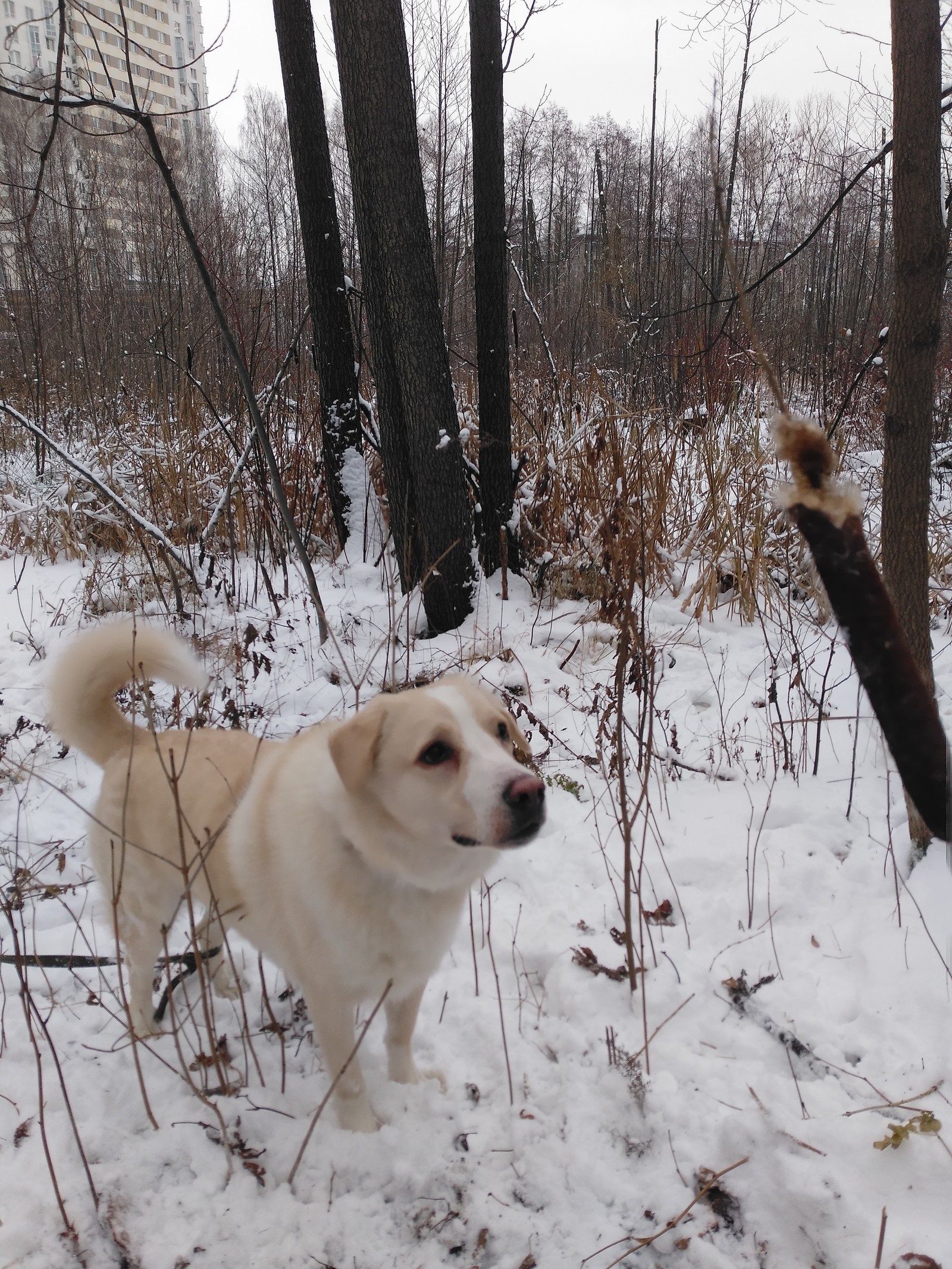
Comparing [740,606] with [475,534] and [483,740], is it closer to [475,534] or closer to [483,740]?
[475,534]

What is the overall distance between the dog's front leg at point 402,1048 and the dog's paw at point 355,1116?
0.15 metres

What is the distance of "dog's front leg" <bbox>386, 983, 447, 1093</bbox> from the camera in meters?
1.91

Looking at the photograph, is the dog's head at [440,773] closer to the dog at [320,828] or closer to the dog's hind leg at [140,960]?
the dog at [320,828]

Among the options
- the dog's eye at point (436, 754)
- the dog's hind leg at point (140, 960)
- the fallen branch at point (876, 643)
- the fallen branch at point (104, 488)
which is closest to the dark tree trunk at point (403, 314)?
the fallen branch at point (104, 488)

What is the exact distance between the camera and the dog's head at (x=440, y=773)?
1.42 meters

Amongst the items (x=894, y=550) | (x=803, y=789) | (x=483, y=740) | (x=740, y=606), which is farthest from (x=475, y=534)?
(x=483, y=740)

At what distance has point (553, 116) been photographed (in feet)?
74.3

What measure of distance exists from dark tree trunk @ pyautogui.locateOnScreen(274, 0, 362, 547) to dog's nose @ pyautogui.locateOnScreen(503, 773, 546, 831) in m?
4.70

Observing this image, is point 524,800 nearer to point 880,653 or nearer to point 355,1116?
point 880,653

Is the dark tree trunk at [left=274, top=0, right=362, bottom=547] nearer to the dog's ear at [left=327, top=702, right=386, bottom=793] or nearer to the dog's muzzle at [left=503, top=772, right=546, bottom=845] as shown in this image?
the dog's ear at [left=327, top=702, right=386, bottom=793]

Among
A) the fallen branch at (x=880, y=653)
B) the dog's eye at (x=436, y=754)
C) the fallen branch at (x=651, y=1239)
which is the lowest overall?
the fallen branch at (x=651, y=1239)

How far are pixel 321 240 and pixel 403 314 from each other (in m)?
1.82

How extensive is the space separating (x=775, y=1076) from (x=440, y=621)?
3.30 metres

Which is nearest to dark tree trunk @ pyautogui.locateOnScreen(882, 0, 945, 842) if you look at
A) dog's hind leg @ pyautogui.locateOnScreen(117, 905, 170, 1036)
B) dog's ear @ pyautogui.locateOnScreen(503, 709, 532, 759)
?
dog's ear @ pyautogui.locateOnScreen(503, 709, 532, 759)
